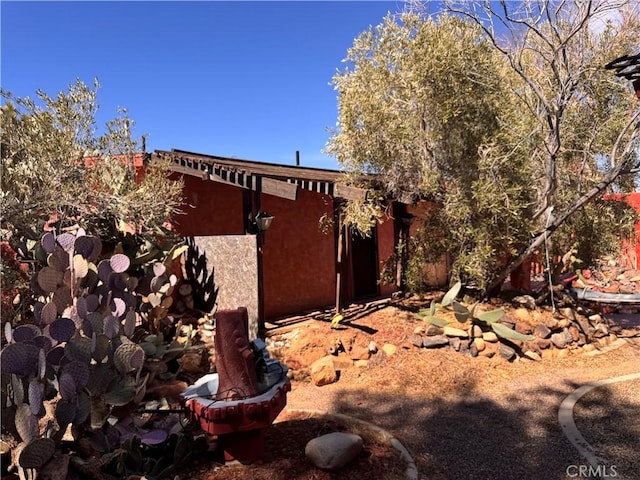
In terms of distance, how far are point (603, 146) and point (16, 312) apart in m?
9.99

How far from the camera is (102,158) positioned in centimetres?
702

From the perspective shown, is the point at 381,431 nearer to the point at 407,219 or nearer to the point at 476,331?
the point at 476,331

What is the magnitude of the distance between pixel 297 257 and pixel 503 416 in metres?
5.54

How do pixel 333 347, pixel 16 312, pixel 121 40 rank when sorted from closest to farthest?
pixel 16 312, pixel 333 347, pixel 121 40

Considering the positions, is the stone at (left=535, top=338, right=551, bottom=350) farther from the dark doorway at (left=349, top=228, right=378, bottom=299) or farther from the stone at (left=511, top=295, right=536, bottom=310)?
the dark doorway at (left=349, top=228, right=378, bottom=299)

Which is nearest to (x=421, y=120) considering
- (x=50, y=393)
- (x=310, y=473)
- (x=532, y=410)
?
(x=532, y=410)

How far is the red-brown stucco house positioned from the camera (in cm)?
718

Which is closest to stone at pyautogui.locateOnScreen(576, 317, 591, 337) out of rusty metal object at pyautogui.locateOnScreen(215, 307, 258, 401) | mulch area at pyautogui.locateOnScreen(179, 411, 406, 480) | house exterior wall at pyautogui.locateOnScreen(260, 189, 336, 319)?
house exterior wall at pyautogui.locateOnScreen(260, 189, 336, 319)

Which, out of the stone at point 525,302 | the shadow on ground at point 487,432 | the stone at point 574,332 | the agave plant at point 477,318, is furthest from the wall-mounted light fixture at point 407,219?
the shadow on ground at point 487,432

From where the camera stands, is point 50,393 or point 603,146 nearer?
point 50,393

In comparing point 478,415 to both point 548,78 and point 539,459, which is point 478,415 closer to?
point 539,459

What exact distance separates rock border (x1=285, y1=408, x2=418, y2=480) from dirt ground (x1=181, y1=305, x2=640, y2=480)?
10 centimetres

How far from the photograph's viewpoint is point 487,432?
443 cm

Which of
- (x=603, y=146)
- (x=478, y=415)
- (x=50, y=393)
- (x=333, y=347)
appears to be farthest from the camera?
(x=603, y=146)
